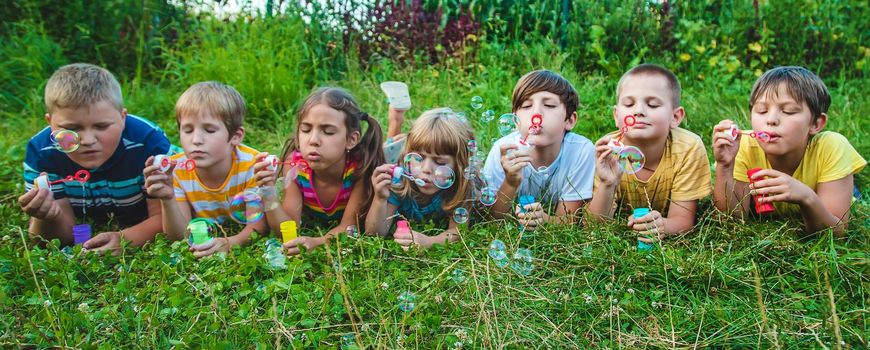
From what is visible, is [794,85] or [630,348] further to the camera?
[794,85]

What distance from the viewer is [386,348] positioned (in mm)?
2232

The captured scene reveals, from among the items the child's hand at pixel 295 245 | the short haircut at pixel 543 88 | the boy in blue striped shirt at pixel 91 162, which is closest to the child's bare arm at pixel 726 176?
the short haircut at pixel 543 88

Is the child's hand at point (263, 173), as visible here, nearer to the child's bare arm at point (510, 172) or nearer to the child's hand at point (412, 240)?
the child's hand at point (412, 240)

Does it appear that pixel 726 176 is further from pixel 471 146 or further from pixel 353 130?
pixel 353 130

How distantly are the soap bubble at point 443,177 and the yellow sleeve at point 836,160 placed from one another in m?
1.67

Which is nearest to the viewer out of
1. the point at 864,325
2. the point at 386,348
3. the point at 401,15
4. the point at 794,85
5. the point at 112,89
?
the point at 386,348

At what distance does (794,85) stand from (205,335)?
2.65 m

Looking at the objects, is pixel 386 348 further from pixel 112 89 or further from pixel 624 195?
pixel 112 89

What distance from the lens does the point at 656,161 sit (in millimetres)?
3594

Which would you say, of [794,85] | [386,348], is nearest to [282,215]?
[386,348]

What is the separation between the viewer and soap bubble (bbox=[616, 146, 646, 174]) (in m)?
3.27

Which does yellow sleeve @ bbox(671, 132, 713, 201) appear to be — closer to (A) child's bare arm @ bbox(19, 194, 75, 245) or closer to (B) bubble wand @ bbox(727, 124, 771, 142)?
(B) bubble wand @ bbox(727, 124, 771, 142)

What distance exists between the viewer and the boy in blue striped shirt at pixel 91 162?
11.2 feet

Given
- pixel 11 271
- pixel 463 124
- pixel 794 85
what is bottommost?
pixel 11 271
